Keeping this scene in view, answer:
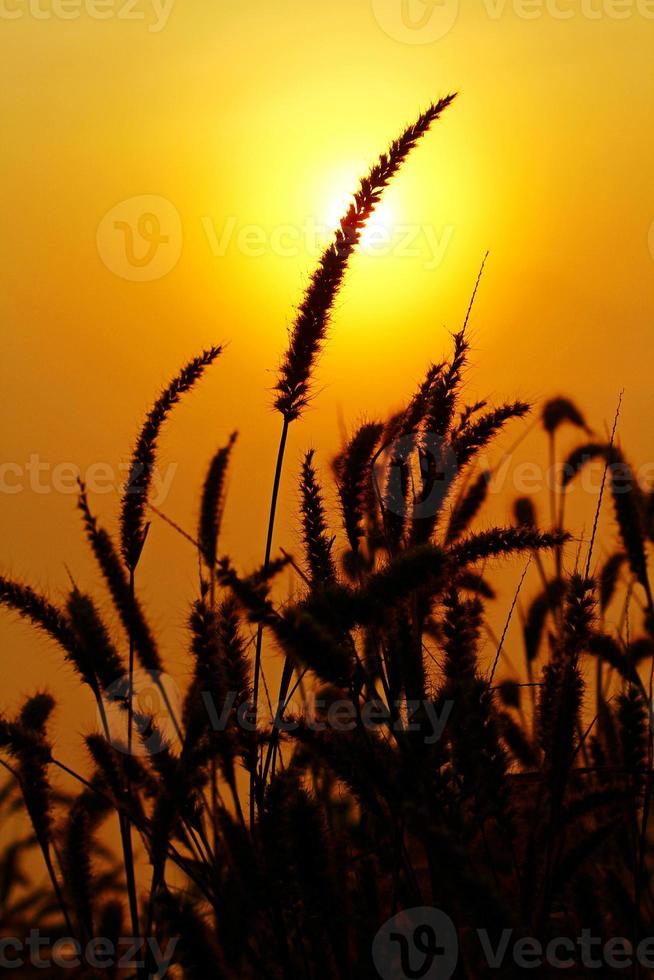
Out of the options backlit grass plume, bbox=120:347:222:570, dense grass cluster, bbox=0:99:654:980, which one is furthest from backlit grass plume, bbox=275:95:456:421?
backlit grass plume, bbox=120:347:222:570

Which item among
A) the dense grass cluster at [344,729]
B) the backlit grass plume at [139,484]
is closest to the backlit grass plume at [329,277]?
the dense grass cluster at [344,729]

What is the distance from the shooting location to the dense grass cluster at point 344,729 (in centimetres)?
103

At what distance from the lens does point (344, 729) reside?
1150mm

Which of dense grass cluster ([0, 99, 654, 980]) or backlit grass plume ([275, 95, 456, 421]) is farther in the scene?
backlit grass plume ([275, 95, 456, 421])

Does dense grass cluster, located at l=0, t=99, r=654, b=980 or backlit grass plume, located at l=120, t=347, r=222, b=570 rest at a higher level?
backlit grass plume, located at l=120, t=347, r=222, b=570

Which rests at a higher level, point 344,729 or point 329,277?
point 329,277

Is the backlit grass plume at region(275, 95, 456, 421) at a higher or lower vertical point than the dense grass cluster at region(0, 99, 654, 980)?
higher

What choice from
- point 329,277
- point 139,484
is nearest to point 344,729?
point 139,484

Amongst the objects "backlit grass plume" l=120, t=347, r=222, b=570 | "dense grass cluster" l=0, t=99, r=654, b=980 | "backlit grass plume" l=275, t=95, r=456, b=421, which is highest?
"backlit grass plume" l=275, t=95, r=456, b=421

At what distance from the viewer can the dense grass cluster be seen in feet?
3.38

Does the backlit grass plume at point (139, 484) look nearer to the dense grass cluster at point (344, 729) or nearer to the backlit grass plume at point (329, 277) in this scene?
the dense grass cluster at point (344, 729)

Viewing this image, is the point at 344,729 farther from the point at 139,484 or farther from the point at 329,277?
the point at 329,277

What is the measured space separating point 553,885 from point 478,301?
1832mm

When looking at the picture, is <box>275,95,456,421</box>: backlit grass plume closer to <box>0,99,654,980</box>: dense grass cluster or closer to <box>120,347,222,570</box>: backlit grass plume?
<box>0,99,654,980</box>: dense grass cluster
